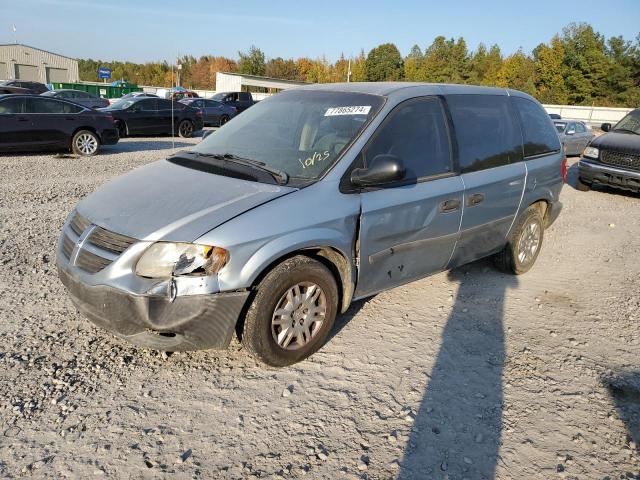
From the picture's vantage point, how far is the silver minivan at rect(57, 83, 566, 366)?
2.89m

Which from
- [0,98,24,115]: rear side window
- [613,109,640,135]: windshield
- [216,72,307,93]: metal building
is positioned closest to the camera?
[613,109,640,135]: windshield

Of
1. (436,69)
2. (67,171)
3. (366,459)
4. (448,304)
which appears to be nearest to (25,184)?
(67,171)

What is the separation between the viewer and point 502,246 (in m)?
5.11

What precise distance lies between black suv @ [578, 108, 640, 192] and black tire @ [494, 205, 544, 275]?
5.80 m

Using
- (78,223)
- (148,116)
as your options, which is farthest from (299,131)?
(148,116)

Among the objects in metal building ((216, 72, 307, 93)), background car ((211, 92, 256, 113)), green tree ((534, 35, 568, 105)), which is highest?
green tree ((534, 35, 568, 105))

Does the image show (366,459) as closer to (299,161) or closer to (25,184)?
(299,161)

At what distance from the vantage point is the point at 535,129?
526cm

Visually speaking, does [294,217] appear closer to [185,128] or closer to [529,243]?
[529,243]

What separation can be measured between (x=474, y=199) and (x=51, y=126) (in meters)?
11.0

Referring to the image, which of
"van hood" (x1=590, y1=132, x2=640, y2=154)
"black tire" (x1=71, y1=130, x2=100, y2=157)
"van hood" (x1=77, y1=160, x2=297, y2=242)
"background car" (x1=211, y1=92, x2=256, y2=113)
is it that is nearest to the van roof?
"van hood" (x1=77, y1=160, x2=297, y2=242)

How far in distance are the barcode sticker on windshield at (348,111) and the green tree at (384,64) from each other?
72270 mm

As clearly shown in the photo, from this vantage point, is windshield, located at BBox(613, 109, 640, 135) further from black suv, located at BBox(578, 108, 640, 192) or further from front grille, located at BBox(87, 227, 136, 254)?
front grille, located at BBox(87, 227, 136, 254)

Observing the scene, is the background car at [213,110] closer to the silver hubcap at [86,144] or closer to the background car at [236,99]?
the background car at [236,99]
